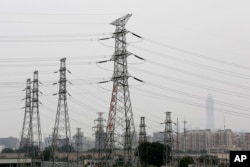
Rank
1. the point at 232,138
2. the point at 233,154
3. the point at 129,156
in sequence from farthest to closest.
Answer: the point at 232,138, the point at 129,156, the point at 233,154

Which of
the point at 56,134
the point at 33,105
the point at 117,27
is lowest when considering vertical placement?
the point at 56,134

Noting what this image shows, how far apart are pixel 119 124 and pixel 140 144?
161 feet

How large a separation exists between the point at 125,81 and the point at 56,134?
44.1ft

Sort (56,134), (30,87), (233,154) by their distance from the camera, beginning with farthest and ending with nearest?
(30,87) → (56,134) → (233,154)

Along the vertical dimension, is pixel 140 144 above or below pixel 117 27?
below

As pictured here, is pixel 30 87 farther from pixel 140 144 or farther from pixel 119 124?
pixel 140 144

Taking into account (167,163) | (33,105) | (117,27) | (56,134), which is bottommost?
(167,163)

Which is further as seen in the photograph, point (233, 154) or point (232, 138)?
point (232, 138)

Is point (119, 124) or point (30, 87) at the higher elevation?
point (30, 87)

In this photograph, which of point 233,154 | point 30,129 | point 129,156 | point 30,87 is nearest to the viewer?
point 233,154

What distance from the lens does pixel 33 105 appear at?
166 feet

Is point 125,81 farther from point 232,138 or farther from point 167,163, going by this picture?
point 232,138

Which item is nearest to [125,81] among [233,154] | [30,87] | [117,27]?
[117,27]

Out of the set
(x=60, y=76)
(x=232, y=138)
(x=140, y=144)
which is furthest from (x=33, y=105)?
(x=232, y=138)
